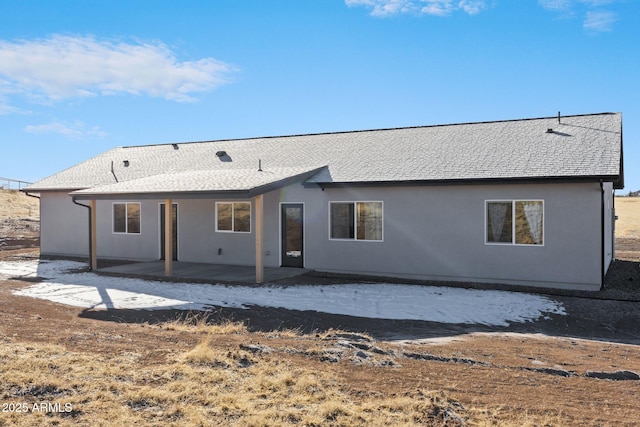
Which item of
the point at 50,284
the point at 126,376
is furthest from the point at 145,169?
the point at 126,376

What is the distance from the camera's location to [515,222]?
1308 cm

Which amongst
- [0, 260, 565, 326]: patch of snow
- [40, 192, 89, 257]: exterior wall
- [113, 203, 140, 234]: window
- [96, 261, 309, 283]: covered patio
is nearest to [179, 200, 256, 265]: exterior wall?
[96, 261, 309, 283]: covered patio

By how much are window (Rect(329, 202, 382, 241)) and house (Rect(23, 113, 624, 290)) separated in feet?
0.10

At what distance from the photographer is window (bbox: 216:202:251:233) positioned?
16.7 m

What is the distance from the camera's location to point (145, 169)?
20.7 metres

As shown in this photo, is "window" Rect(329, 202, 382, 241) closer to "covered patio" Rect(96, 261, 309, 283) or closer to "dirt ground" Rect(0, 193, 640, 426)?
"covered patio" Rect(96, 261, 309, 283)

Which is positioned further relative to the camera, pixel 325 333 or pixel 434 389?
pixel 325 333

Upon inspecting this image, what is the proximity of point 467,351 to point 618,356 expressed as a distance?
214cm

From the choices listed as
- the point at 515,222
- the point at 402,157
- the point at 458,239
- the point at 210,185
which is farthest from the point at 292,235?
the point at 515,222

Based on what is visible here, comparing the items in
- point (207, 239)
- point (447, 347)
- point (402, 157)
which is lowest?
point (447, 347)

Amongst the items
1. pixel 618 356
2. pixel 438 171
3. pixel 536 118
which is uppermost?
pixel 536 118

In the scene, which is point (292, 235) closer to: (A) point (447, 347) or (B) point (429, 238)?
(B) point (429, 238)

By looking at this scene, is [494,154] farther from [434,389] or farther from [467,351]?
[434,389]

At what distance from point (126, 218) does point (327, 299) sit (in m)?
10.3
